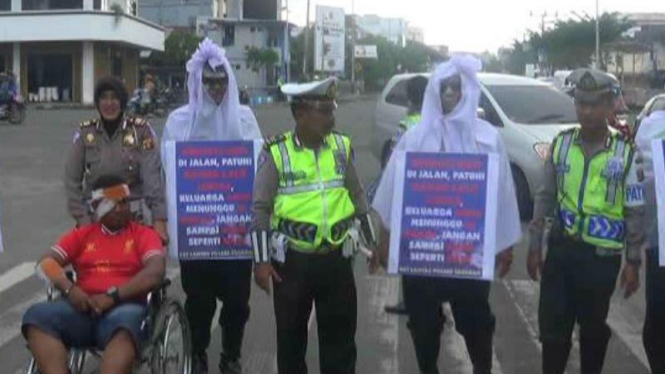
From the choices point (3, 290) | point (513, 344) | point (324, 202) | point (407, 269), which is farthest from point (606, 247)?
point (3, 290)

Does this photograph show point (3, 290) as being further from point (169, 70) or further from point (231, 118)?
point (169, 70)

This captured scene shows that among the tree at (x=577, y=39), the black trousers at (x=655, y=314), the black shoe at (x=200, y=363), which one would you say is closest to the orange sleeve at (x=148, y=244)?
the black shoe at (x=200, y=363)

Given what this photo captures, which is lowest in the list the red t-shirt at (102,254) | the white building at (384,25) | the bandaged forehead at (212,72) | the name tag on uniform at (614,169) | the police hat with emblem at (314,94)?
the red t-shirt at (102,254)

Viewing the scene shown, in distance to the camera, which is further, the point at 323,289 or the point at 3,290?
the point at 3,290

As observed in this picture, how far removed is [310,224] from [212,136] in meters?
1.29

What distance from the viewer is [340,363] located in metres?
5.86

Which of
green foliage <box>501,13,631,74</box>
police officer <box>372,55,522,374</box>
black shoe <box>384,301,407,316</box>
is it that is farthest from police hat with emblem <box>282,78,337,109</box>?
green foliage <box>501,13,631,74</box>

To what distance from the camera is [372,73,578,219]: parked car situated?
46.6ft

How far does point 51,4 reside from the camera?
56.8 metres

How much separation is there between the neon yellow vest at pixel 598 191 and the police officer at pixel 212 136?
1.96m

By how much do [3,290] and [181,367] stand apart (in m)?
4.21

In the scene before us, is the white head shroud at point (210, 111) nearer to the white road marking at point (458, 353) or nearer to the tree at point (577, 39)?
the white road marking at point (458, 353)

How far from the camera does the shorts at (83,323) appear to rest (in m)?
5.79

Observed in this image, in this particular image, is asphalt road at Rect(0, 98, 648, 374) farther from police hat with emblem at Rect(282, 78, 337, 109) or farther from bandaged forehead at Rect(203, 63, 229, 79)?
police hat with emblem at Rect(282, 78, 337, 109)
